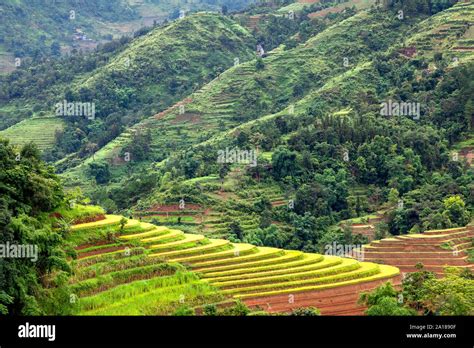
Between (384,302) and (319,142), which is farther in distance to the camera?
(319,142)

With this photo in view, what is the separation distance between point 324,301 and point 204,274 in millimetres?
4190

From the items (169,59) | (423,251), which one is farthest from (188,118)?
(423,251)

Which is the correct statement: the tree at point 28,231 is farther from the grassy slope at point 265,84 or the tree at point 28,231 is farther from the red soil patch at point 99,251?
the grassy slope at point 265,84

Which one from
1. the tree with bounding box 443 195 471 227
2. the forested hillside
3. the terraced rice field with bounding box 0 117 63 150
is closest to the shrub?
the tree with bounding box 443 195 471 227

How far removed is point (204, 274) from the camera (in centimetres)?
3434

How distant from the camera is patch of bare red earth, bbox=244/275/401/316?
3388 centimetres

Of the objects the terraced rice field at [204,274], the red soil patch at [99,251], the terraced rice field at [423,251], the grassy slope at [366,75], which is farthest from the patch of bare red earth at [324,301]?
the grassy slope at [366,75]

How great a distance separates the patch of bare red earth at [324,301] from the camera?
33.9m

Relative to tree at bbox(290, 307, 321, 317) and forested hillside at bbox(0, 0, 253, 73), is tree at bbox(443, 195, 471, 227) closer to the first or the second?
tree at bbox(290, 307, 321, 317)

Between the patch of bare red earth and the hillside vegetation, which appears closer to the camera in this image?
the patch of bare red earth

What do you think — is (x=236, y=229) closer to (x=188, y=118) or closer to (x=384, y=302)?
(x=384, y=302)

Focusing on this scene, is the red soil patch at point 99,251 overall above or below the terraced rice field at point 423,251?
above

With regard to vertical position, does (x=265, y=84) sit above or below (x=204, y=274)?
above

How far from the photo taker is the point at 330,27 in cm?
9394
